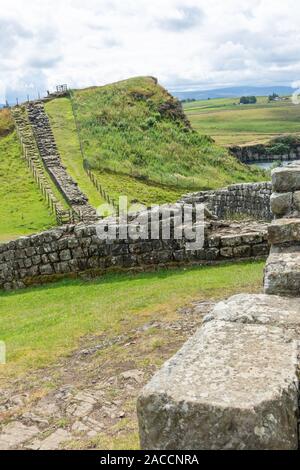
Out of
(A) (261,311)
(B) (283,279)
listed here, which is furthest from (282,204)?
(A) (261,311)

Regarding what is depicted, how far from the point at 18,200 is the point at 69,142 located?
14.5m

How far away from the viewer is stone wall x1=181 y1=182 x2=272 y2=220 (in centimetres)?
2523

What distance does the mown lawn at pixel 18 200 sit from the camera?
33.4 meters

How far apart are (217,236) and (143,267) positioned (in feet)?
7.95

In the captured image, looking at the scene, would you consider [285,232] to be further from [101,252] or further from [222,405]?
[101,252]

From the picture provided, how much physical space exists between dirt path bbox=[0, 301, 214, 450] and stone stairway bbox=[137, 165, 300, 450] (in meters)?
1.69

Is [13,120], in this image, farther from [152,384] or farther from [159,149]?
[152,384]

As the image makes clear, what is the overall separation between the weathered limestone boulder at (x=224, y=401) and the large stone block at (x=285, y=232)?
12.9 ft

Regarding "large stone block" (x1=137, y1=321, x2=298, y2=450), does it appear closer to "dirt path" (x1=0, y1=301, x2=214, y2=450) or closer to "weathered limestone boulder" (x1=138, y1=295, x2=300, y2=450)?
"weathered limestone boulder" (x1=138, y1=295, x2=300, y2=450)

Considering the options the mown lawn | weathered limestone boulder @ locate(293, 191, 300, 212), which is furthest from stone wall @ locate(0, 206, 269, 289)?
the mown lawn

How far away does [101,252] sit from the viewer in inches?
653

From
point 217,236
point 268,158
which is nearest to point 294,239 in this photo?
point 217,236

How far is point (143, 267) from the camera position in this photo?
16.1m
